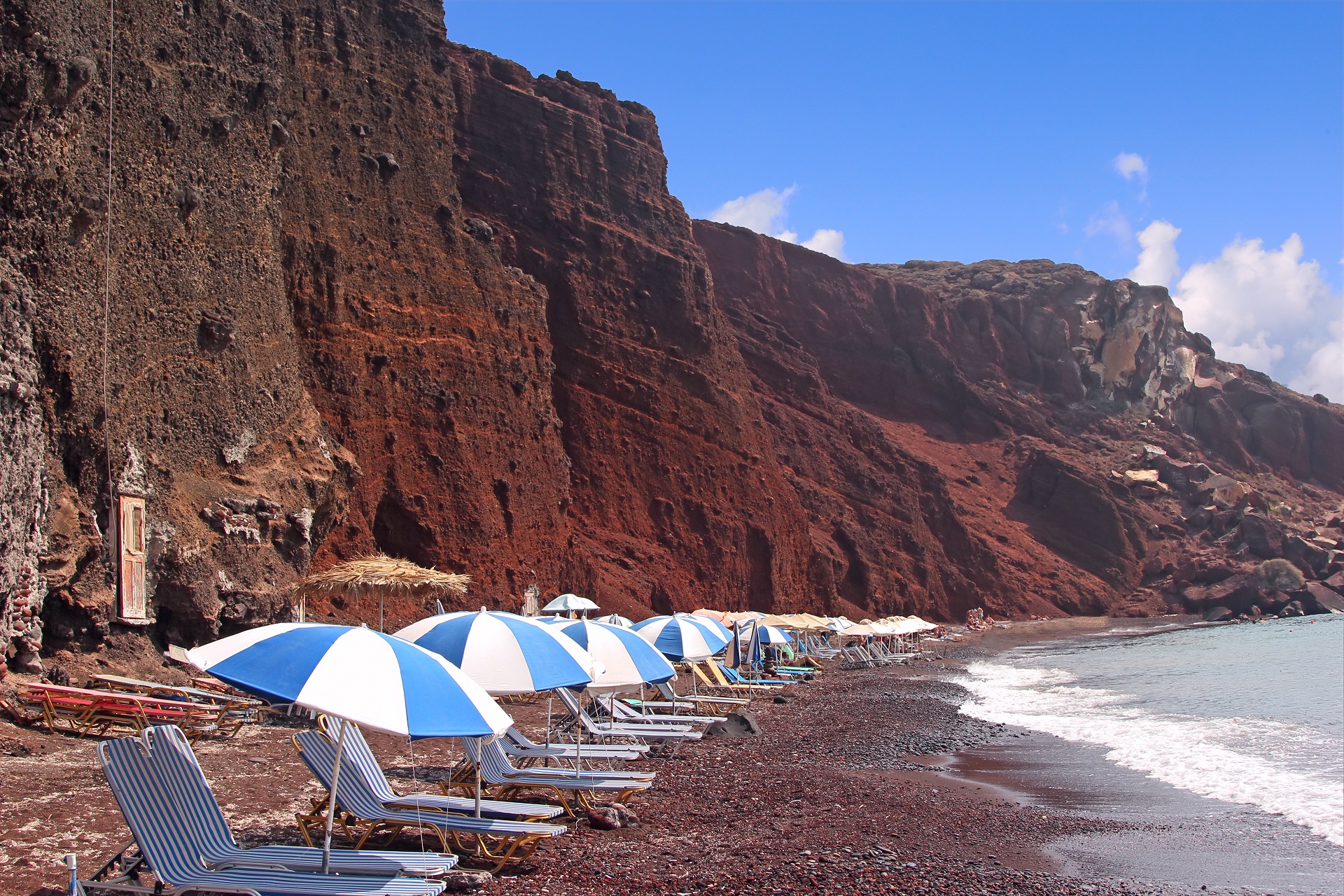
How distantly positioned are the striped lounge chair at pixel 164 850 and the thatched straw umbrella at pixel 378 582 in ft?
32.0

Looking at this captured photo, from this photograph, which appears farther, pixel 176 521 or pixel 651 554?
pixel 651 554

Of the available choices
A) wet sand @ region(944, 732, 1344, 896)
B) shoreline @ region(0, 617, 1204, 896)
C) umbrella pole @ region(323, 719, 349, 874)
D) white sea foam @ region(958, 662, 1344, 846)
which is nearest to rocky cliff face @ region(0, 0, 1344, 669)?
shoreline @ region(0, 617, 1204, 896)

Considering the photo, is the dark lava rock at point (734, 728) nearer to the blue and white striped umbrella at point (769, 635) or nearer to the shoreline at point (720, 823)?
the shoreline at point (720, 823)

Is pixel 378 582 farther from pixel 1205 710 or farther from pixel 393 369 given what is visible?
pixel 1205 710

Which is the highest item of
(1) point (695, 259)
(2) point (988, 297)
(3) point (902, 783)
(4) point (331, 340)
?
(2) point (988, 297)

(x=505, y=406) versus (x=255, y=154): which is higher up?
(x=255, y=154)

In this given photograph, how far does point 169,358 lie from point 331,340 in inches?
370

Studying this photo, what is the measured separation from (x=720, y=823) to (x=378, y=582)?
25.3 feet

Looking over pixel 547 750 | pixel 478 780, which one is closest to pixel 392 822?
pixel 478 780

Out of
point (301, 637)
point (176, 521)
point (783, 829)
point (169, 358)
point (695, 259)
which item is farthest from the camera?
point (695, 259)

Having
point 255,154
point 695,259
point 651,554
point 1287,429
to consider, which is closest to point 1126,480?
point 1287,429

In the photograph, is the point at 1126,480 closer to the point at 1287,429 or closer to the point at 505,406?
the point at 1287,429

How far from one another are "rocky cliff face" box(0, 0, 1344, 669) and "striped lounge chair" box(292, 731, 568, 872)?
251 inches

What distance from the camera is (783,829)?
9.55 metres
